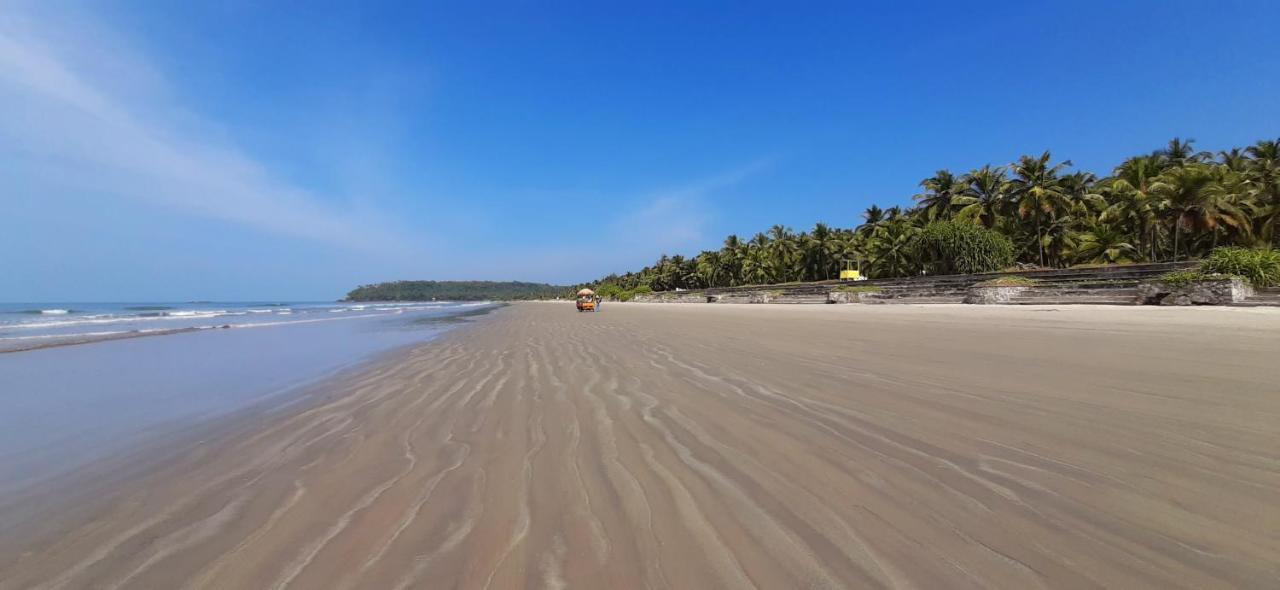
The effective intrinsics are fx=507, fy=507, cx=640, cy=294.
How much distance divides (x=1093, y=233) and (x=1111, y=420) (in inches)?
2038

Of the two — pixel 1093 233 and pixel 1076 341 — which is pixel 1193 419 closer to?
pixel 1076 341

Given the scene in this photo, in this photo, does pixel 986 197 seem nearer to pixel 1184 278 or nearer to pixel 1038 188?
pixel 1038 188

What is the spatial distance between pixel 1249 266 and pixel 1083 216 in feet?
113

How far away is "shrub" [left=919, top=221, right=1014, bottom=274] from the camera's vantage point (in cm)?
3909

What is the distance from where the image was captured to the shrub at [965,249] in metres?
39.1

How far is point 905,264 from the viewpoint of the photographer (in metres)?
52.7

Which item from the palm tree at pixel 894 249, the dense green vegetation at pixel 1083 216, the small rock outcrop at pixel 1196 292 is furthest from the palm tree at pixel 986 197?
the small rock outcrop at pixel 1196 292

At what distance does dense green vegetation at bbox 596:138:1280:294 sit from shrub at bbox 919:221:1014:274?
0.09 meters

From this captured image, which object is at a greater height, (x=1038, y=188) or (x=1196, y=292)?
(x=1038, y=188)

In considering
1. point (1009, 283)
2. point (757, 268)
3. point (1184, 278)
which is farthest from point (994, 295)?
point (757, 268)

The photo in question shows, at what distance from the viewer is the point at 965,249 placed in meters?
39.6

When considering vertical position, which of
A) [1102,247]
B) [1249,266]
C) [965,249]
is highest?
[965,249]

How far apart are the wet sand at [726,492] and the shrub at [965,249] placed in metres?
37.9

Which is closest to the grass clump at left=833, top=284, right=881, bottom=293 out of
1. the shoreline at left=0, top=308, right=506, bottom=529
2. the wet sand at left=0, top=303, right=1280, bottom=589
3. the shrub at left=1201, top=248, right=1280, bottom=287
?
the shrub at left=1201, top=248, right=1280, bottom=287
